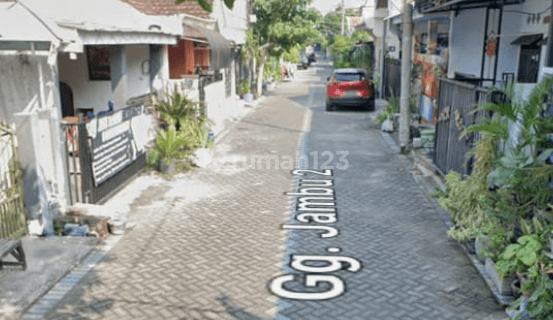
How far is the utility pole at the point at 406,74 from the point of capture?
13.0m

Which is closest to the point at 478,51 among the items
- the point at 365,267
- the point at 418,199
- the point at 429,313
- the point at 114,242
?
the point at 418,199

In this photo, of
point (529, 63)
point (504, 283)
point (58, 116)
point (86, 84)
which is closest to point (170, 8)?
point (86, 84)

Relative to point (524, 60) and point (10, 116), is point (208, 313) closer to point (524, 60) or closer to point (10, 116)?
point (10, 116)

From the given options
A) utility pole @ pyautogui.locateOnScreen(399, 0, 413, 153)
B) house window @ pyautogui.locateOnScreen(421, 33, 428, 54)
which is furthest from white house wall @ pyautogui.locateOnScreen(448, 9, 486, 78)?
house window @ pyautogui.locateOnScreen(421, 33, 428, 54)

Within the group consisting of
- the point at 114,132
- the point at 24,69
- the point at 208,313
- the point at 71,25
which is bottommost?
the point at 208,313

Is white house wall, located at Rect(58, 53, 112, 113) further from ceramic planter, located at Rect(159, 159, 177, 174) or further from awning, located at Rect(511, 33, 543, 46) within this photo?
awning, located at Rect(511, 33, 543, 46)

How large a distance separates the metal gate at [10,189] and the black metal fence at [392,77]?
1494 cm

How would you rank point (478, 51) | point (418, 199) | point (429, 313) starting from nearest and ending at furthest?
point (429, 313) → point (418, 199) → point (478, 51)

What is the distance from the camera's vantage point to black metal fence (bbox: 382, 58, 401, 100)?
69.3 ft

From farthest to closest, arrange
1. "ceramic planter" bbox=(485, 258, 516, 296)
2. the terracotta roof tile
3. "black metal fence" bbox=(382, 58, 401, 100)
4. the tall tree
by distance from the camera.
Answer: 1. the tall tree
2. "black metal fence" bbox=(382, 58, 401, 100)
3. the terracotta roof tile
4. "ceramic planter" bbox=(485, 258, 516, 296)

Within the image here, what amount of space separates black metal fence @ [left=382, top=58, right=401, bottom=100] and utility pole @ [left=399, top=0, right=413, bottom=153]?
6015 mm

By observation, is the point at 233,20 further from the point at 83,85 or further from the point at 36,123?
the point at 36,123

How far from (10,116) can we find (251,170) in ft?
17.6

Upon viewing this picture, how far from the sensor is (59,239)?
711 centimetres
